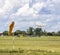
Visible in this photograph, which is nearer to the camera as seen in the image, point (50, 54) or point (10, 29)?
point (50, 54)

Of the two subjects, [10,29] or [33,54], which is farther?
[10,29]

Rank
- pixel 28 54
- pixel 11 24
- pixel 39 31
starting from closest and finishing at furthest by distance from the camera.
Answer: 1. pixel 28 54
2. pixel 11 24
3. pixel 39 31

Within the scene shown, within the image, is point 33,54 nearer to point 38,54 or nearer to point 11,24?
point 38,54

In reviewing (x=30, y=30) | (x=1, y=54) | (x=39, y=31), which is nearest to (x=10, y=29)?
(x=1, y=54)

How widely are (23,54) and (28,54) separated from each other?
40 centimetres

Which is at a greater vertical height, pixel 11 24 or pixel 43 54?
pixel 11 24

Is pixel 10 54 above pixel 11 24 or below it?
below

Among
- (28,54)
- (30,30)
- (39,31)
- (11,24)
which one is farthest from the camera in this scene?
(30,30)

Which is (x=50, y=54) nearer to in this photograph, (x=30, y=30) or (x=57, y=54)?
(x=57, y=54)

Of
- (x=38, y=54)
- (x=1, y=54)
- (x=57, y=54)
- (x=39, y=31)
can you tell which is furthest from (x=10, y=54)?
(x=39, y=31)

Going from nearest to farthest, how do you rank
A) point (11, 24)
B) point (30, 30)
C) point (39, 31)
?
1. point (11, 24)
2. point (39, 31)
3. point (30, 30)

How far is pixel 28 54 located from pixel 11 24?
17.8 feet

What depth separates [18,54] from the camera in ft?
76.1

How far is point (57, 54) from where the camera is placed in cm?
2394
